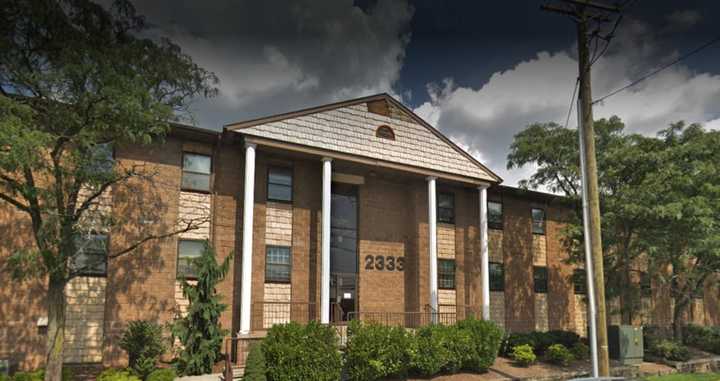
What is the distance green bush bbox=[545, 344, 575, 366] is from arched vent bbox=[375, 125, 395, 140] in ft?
32.2

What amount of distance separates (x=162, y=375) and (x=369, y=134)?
11.0 meters

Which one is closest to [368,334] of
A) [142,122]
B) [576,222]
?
[142,122]

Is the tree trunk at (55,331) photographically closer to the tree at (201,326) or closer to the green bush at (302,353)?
the tree at (201,326)

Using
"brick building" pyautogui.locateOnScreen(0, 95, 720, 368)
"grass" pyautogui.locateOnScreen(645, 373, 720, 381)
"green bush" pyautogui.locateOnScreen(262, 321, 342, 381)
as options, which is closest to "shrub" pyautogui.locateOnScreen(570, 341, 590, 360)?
"grass" pyautogui.locateOnScreen(645, 373, 720, 381)

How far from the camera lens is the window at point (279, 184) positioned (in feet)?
62.2

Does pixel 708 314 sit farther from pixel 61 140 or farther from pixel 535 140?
pixel 61 140

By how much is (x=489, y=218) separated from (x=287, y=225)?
34.6ft

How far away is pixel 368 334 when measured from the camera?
15.4 metres

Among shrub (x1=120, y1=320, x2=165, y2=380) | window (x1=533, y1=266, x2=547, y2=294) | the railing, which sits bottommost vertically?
shrub (x1=120, y1=320, x2=165, y2=380)

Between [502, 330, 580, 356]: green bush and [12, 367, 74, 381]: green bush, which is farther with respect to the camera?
[502, 330, 580, 356]: green bush

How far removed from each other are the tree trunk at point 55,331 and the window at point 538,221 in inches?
820

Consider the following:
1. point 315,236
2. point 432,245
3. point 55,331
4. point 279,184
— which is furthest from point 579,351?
point 55,331

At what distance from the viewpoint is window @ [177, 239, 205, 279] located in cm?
1694

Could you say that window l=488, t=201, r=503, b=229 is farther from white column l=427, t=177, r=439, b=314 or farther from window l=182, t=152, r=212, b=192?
window l=182, t=152, r=212, b=192
